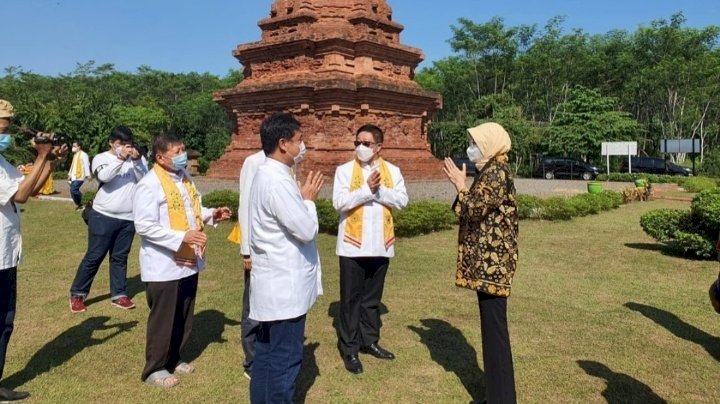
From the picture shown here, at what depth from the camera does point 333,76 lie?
1461cm

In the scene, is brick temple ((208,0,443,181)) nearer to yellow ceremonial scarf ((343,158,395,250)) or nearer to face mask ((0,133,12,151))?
yellow ceremonial scarf ((343,158,395,250))

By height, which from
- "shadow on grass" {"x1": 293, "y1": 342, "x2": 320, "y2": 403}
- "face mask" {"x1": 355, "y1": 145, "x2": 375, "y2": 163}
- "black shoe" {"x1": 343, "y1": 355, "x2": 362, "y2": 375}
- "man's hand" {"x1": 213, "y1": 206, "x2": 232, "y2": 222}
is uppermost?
"face mask" {"x1": 355, "y1": 145, "x2": 375, "y2": 163}

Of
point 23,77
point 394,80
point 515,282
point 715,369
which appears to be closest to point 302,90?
point 394,80

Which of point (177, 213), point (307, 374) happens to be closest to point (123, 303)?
point (177, 213)

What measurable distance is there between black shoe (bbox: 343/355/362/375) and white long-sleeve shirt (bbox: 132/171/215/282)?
4.75 feet

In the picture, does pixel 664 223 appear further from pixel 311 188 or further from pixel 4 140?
pixel 4 140

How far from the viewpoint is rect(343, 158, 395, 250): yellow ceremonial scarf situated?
4.31 meters

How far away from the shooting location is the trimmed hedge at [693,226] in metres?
7.73

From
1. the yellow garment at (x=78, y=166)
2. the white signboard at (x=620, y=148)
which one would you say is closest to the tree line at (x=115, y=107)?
the yellow garment at (x=78, y=166)

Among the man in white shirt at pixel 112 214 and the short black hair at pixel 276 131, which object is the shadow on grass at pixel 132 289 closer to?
the man in white shirt at pixel 112 214

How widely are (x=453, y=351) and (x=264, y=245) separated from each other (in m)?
2.31

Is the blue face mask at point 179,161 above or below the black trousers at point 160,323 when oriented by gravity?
above

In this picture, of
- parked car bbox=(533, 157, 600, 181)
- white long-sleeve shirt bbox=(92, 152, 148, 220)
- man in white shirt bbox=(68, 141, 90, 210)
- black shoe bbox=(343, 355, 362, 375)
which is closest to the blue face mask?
white long-sleeve shirt bbox=(92, 152, 148, 220)

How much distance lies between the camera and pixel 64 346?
466cm
